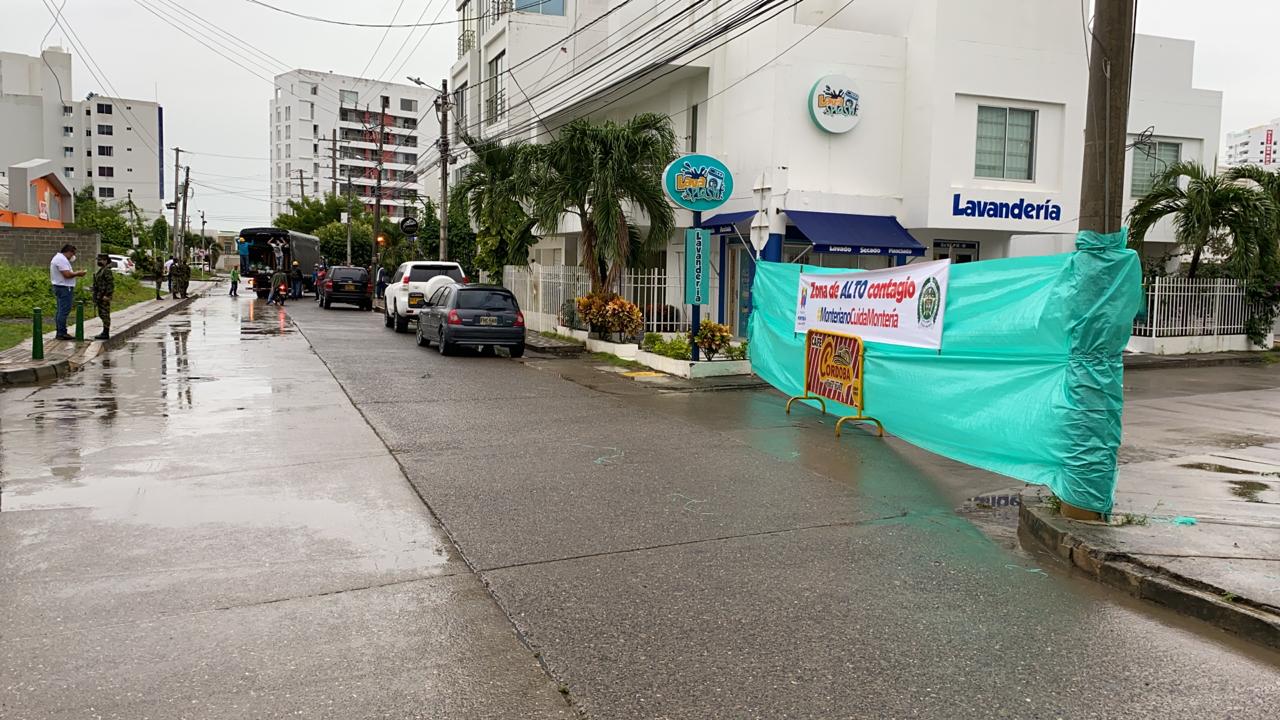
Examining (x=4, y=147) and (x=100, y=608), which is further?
(x=4, y=147)

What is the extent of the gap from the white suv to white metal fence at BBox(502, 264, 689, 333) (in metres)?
2.16

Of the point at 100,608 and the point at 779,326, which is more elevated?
the point at 779,326

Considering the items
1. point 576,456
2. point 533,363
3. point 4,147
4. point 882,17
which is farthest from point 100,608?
point 4,147

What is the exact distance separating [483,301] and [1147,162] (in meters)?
17.4

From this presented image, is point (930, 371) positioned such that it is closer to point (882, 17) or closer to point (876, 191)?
point (876, 191)

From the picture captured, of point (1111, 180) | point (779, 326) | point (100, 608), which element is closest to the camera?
point (100, 608)

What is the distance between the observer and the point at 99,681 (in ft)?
13.6

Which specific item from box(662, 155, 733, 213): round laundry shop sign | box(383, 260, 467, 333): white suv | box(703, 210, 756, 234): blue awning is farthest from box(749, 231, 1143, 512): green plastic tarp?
box(383, 260, 467, 333): white suv

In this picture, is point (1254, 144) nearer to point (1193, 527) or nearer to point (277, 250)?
point (277, 250)

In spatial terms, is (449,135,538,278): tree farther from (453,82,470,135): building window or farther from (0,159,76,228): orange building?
(0,159,76,228): orange building

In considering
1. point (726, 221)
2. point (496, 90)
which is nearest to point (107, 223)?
point (496, 90)

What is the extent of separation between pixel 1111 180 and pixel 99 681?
7.10 metres

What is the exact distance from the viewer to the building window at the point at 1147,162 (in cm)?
2422

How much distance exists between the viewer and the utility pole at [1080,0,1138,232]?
711 cm
